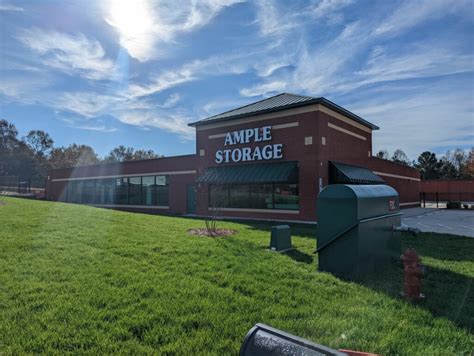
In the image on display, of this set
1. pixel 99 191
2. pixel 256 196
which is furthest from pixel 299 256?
pixel 99 191

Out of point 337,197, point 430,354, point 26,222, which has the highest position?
point 337,197

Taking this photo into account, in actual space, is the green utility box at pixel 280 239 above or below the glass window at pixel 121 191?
below

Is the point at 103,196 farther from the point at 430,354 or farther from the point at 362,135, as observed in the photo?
the point at 430,354

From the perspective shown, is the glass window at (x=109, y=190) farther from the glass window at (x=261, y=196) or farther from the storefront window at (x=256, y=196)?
the glass window at (x=261, y=196)

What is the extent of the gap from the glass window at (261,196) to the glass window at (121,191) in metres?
14.3

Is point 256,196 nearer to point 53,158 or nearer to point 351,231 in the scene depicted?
point 351,231

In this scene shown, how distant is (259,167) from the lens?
19312 millimetres

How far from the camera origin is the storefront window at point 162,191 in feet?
84.9

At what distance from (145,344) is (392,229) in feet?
21.1

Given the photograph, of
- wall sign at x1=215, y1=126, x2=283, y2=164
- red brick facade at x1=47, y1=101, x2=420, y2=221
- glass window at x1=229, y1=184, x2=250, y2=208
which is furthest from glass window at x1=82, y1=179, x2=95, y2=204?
glass window at x1=229, y1=184, x2=250, y2=208

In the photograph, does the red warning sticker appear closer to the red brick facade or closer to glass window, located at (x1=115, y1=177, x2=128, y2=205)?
the red brick facade

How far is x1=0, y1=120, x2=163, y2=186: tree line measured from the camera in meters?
61.5

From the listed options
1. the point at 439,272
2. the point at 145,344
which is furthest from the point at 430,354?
the point at 439,272

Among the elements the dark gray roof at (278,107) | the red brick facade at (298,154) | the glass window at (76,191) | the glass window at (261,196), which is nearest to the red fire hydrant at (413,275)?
the red brick facade at (298,154)
